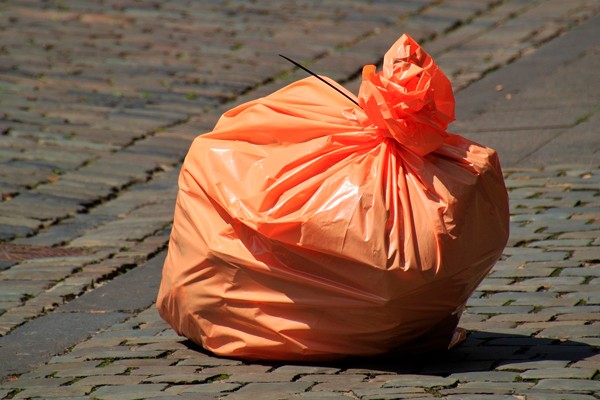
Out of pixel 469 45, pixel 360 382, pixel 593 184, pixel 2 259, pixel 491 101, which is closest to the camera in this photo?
pixel 360 382

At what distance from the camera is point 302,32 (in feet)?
32.5

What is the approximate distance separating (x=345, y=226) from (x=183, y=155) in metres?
3.71

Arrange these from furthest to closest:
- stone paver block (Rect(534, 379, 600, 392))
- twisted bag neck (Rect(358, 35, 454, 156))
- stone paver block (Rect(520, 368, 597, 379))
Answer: twisted bag neck (Rect(358, 35, 454, 156)) → stone paver block (Rect(520, 368, 597, 379)) → stone paver block (Rect(534, 379, 600, 392))

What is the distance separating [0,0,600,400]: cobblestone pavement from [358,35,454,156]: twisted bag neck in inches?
30.5

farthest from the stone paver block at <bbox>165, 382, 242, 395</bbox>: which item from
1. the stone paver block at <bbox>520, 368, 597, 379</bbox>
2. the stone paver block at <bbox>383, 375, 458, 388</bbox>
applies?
the stone paver block at <bbox>520, 368, 597, 379</bbox>

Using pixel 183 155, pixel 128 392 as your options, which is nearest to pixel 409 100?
pixel 128 392

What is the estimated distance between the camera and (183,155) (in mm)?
7234

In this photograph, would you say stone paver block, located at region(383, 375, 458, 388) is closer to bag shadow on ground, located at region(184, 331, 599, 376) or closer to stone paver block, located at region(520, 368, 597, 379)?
bag shadow on ground, located at region(184, 331, 599, 376)

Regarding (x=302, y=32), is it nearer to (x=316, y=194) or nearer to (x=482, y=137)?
(x=482, y=137)

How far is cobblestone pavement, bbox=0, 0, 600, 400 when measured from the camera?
3840 mm

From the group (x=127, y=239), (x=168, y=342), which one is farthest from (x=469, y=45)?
(x=168, y=342)

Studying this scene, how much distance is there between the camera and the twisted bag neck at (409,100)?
3783mm

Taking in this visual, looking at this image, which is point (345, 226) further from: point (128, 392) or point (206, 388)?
point (128, 392)

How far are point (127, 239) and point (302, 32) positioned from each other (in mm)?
4419
